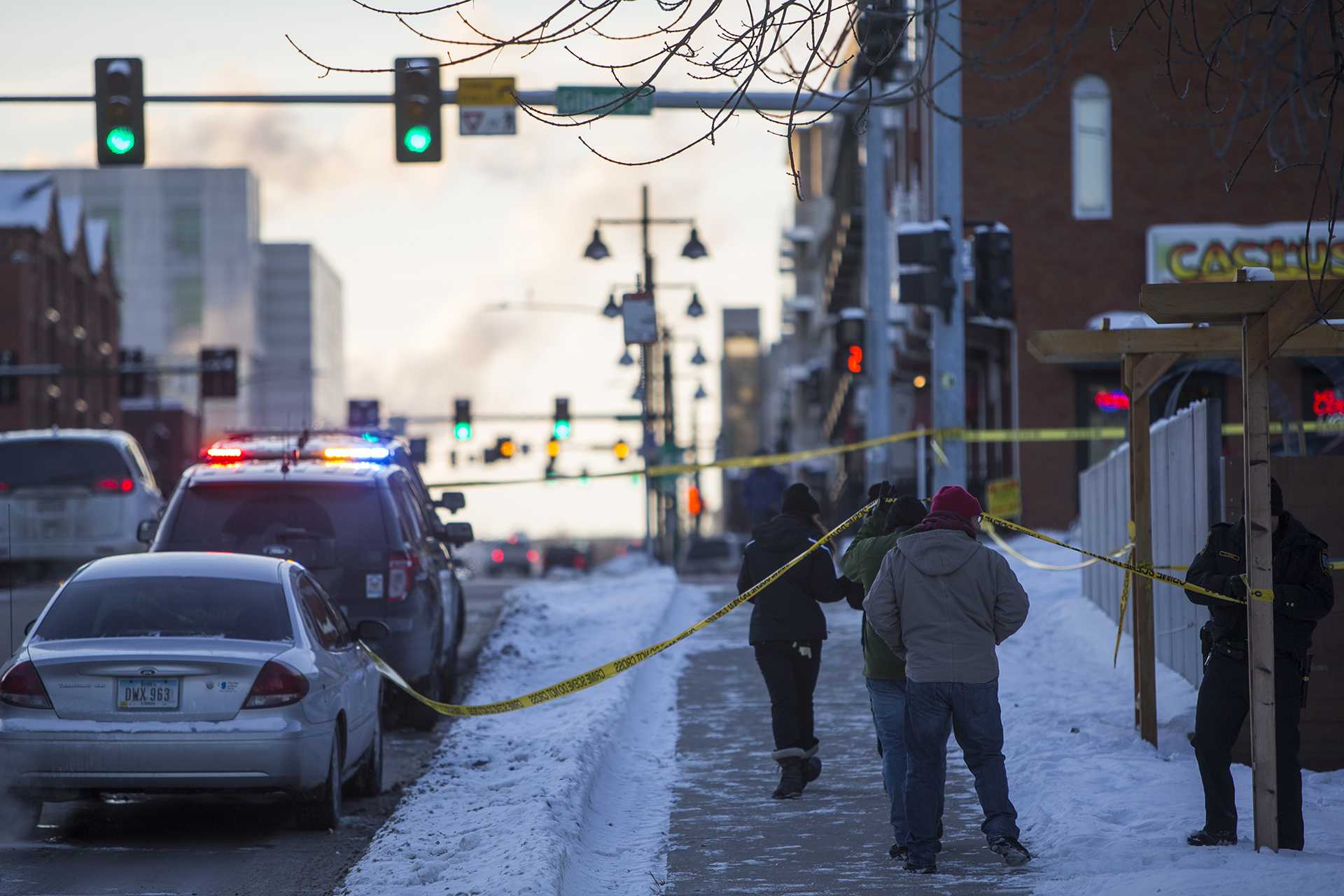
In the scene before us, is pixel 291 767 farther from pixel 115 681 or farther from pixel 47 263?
pixel 47 263

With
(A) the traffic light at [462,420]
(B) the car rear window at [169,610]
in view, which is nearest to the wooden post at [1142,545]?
(B) the car rear window at [169,610]

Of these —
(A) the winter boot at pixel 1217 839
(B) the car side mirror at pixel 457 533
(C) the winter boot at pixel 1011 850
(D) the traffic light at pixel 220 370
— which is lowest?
(C) the winter boot at pixel 1011 850

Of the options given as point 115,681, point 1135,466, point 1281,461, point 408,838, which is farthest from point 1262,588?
point 115,681

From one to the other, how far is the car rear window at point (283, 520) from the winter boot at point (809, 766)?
371 centimetres

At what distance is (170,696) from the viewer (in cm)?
909

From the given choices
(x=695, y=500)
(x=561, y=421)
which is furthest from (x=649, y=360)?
(x=695, y=500)

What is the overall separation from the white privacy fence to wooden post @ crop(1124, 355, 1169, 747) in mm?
346

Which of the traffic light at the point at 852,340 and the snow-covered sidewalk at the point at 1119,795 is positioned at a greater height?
the traffic light at the point at 852,340

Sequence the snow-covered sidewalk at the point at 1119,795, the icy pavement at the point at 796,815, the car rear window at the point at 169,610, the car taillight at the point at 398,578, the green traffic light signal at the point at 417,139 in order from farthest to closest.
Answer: the green traffic light signal at the point at 417,139
the car taillight at the point at 398,578
the car rear window at the point at 169,610
the icy pavement at the point at 796,815
the snow-covered sidewalk at the point at 1119,795

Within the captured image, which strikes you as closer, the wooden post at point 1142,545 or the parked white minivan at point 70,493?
the wooden post at point 1142,545

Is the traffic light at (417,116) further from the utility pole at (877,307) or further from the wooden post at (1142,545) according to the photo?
the wooden post at (1142,545)

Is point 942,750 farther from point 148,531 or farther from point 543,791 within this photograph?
point 148,531

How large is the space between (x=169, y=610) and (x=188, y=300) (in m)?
126

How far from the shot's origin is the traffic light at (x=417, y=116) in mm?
17453
